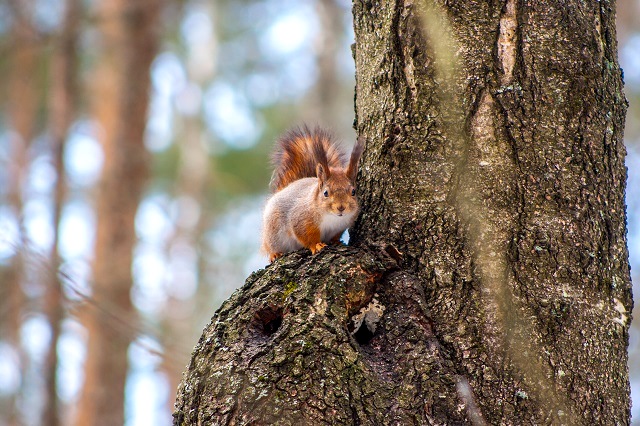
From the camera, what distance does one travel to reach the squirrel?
2391mm

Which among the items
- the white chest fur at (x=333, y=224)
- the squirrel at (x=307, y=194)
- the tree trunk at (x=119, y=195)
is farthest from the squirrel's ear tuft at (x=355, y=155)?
the tree trunk at (x=119, y=195)

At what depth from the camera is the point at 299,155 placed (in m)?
Result: 2.75

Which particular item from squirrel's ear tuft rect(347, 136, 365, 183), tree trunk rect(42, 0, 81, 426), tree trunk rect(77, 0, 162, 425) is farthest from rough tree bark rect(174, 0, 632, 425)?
tree trunk rect(77, 0, 162, 425)

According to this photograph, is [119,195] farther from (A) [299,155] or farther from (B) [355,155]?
(B) [355,155]

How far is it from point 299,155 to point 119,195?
2532 mm

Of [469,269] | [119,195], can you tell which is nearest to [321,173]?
[469,269]

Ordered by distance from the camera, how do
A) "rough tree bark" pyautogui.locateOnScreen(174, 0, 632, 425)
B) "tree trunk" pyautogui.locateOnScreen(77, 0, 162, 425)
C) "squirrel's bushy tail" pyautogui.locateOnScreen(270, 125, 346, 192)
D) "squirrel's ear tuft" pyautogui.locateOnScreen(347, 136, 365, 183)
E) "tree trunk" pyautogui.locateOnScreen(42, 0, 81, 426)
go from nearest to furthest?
1. "rough tree bark" pyautogui.locateOnScreen(174, 0, 632, 425)
2. "squirrel's ear tuft" pyautogui.locateOnScreen(347, 136, 365, 183)
3. "squirrel's bushy tail" pyautogui.locateOnScreen(270, 125, 346, 192)
4. "tree trunk" pyautogui.locateOnScreen(42, 0, 81, 426)
5. "tree trunk" pyautogui.locateOnScreen(77, 0, 162, 425)

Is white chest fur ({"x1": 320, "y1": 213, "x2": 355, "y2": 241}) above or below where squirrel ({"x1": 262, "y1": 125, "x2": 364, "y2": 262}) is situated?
below

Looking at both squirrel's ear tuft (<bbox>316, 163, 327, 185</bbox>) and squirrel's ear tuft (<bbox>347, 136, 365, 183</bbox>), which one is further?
squirrel's ear tuft (<bbox>316, 163, 327, 185</bbox>)

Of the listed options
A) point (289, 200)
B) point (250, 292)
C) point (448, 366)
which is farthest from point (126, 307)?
point (448, 366)

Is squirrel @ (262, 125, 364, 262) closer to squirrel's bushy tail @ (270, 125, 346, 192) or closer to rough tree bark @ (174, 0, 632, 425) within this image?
squirrel's bushy tail @ (270, 125, 346, 192)

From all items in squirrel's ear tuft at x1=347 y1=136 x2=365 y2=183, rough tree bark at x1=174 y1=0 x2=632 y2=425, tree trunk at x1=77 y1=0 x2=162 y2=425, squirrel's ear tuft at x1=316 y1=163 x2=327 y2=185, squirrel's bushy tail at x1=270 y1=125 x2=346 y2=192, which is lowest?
rough tree bark at x1=174 y1=0 x2=632 y2=425

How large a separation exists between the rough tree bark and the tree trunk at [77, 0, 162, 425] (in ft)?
10.5

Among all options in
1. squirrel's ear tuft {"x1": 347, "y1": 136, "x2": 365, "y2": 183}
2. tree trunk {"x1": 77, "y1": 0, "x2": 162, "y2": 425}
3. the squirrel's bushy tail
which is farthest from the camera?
tree trunk {"x1": 77, "y1": 0, "x2": 162, "y2": 425}
